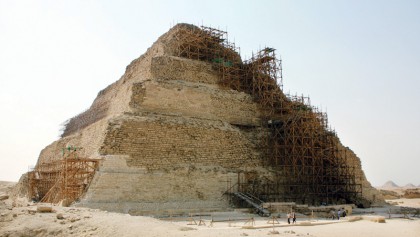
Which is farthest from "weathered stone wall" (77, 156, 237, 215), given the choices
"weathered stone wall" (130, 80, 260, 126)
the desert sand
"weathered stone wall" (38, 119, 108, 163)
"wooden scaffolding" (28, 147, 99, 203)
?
"weathered stone wall" (130, 80, 260, 126)

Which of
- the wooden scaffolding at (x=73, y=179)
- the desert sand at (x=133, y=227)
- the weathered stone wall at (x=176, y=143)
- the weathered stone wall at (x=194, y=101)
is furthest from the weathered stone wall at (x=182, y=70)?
the desert sand at (x=133, y=227)

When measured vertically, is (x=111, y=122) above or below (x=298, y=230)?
above

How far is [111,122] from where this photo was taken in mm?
23312

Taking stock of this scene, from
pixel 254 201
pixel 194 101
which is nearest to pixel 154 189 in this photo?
pixel 254 201

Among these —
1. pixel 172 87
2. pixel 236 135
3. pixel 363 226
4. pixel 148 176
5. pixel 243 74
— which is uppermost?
pixel 243 74

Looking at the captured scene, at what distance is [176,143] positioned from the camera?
2448 cm

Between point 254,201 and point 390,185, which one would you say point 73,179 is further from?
point 390,185

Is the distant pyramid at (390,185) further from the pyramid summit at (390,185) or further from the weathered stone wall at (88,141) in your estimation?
the weathered stone wall at (88,141)

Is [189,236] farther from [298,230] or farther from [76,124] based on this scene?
[76,124]

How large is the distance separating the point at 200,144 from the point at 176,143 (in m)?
1.65

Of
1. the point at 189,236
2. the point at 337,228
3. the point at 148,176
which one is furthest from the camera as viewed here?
the point at 148,176

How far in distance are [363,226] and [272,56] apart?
16422mm

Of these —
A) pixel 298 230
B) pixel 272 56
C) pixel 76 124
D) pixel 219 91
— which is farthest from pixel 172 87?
pixel 76 124

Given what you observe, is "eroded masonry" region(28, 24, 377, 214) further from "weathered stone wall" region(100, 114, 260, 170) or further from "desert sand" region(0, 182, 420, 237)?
"desert sand" region(0, 182, 420, 237)
